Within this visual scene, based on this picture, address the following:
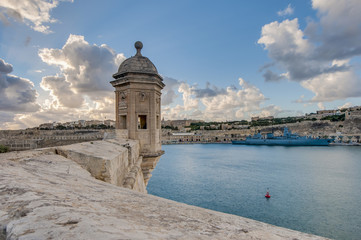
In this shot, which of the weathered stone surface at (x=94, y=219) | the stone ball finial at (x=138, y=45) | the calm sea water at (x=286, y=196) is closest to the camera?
the weathered stone surface at (x=94, y=219)

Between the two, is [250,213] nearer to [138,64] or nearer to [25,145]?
[138,64]

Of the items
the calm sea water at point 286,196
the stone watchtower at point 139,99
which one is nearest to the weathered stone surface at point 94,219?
the stone watchtower at point 139,99

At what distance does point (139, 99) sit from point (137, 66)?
105cm

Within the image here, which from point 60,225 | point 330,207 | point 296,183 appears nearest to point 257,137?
point 296,183

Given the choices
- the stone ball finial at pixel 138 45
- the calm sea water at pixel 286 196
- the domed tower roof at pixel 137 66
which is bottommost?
the calm sea water at pixel 286 196

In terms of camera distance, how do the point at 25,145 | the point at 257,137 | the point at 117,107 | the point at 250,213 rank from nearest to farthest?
the point at 25,145, the point at 117,107, the point at 250,213, the point at 257,137

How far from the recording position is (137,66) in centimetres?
695

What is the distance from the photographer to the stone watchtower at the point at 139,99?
6.86m

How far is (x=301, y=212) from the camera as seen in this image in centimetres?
1377

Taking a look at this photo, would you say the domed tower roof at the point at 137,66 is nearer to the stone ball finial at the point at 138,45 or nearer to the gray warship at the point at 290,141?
the stone ball finial at the point at 138,45

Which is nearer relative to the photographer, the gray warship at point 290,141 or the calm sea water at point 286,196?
the calm sea water at point 286,196

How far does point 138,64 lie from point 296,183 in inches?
813

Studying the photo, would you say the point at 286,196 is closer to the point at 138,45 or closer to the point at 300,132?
the point at 138,45

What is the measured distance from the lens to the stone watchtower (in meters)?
6.86
